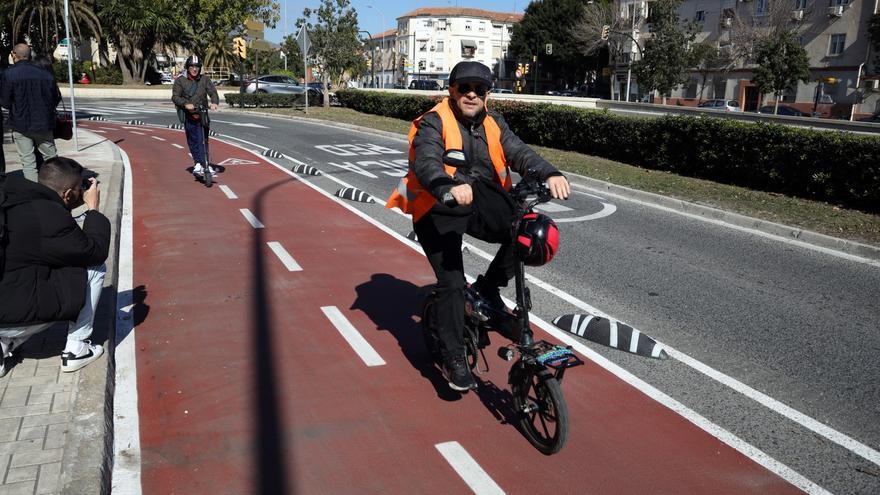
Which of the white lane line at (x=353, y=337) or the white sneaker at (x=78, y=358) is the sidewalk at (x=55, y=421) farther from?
the white lane line at (x=353, y=337)

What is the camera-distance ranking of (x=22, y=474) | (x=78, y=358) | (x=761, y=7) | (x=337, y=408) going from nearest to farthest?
(x=22, y=474)
(x=337, y=408)
(x=78, y=358)
(x=761, y=7)

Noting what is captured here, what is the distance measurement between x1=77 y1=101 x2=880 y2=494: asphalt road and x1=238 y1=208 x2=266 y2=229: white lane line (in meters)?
1.61

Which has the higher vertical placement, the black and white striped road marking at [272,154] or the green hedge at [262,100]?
the green hedge at [262,100]

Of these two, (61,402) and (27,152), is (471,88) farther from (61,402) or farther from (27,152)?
(27,152)

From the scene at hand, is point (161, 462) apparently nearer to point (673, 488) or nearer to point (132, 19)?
point (673, 488)

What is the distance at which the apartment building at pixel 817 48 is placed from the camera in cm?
4625

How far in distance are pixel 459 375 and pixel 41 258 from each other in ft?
8.12

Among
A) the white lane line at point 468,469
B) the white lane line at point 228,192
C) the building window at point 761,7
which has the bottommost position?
the white lane line at point 468,469

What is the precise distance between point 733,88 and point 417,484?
59.7m

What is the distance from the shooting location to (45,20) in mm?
47875

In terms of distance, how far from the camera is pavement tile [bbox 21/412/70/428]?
12.3 ft

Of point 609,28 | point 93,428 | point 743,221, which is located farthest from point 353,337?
point 609,28

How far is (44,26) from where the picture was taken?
48.2m

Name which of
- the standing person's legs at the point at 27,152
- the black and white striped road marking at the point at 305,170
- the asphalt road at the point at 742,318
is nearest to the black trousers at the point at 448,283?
the asphalt road at the point at 742,318
